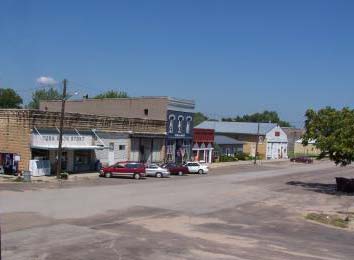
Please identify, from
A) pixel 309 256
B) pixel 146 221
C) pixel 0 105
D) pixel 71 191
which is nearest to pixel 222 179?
pixel 71 191

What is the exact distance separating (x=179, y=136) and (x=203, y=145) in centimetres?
904

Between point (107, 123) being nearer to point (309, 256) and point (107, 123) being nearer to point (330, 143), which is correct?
point (330, 143)

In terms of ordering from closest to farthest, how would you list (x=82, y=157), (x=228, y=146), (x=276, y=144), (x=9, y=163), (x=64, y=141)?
(x=9, y=163), (x=64, y=141), (x=82, y=157), (x=228, y=146), (x=276, y=144)

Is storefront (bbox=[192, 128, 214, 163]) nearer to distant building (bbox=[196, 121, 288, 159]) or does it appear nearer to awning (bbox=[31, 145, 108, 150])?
distant building (bbox=[196, 121, 288, 159])

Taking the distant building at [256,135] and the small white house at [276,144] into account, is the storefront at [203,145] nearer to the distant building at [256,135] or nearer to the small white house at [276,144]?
the distant building at [256,135]

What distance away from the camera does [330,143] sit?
4959cm

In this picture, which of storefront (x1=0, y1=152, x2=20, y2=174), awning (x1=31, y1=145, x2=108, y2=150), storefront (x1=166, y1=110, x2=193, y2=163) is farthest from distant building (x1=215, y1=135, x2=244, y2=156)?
storefront (x1=0, y1=152, x2=20, y2=174)

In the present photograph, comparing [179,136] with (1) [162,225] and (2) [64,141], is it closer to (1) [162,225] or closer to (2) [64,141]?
(2) [64,141]

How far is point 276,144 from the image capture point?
110625 mm

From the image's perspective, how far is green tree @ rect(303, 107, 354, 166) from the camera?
49.0 m

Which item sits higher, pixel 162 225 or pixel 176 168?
pixel 176 168

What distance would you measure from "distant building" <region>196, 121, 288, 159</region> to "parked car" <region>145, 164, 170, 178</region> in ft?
151

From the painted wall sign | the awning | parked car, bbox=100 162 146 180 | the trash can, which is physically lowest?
the trash can

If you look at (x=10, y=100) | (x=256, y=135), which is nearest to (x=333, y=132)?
(x=256, y=135)
